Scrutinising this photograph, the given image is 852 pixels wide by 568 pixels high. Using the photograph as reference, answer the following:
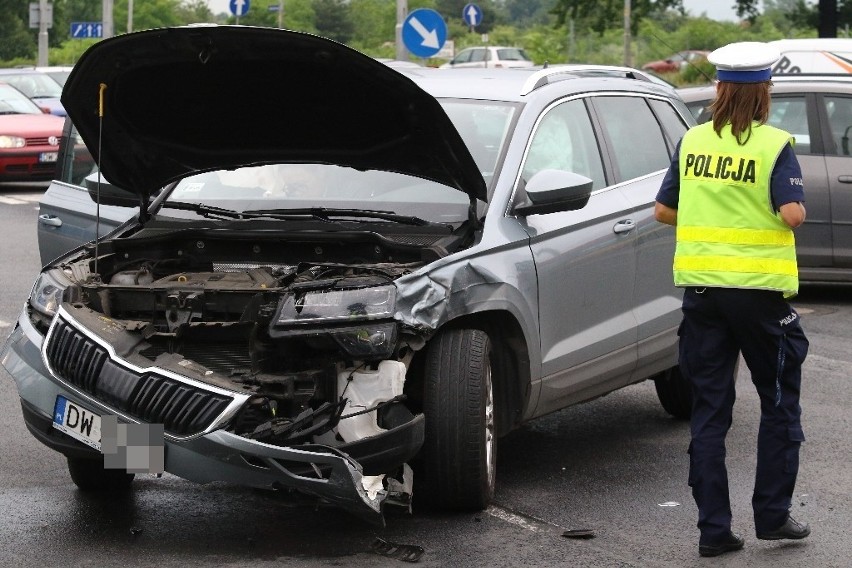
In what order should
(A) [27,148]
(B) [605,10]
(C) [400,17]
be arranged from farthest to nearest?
1. (B) [605,10]
2. (C) [400,17]
3. (A) [27,148]

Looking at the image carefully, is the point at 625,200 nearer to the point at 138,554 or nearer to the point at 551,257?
the point at 551,257

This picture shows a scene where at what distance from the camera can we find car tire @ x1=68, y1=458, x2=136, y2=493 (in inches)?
242

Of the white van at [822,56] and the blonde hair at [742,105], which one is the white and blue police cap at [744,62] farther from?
A: the white van at [822,56]

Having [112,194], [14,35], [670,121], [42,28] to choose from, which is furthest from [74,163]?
[14,35]

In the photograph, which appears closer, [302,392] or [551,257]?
[302,392]

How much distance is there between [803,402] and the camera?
8.37 m

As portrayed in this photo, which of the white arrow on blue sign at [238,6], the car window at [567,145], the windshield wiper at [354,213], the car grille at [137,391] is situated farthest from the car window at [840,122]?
the white arrow on blue sign at [238,6]

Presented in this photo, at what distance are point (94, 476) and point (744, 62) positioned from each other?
2.95 meters

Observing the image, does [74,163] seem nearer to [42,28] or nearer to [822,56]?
[822,56]

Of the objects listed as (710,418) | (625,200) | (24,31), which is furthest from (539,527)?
(24,31)

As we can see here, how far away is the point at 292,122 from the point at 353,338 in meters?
1.38

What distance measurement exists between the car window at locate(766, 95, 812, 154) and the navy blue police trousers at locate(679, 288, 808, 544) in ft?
22.1

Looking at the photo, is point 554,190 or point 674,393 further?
point 674,393

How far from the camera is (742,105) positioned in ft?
17.5
